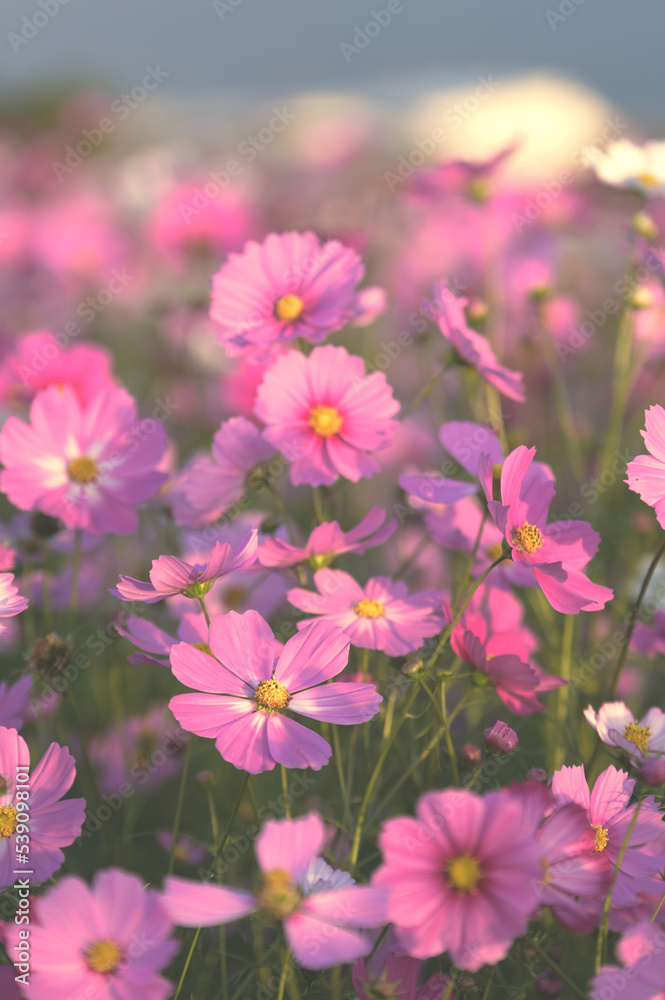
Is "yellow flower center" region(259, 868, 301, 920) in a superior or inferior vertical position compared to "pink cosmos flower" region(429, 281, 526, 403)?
inferior

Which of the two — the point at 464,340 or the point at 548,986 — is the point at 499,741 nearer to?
the point at 548,986

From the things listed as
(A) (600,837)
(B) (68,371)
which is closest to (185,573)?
(A) (600,837)

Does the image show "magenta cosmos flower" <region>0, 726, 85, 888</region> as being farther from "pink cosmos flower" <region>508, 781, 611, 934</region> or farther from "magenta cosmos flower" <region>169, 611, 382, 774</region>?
"pink cosmos flower" <region>508, 781, 611, 934</region>

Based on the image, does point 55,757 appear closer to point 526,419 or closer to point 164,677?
point 164,677

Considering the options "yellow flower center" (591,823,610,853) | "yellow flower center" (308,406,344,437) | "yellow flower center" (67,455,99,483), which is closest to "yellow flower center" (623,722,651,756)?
"yellow flower center" (591,823,610,853)

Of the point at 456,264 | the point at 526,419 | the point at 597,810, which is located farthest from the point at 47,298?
the point at 597,810

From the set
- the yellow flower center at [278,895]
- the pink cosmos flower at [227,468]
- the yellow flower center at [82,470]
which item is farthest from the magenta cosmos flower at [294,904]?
the yellow flower center at [82,470]
